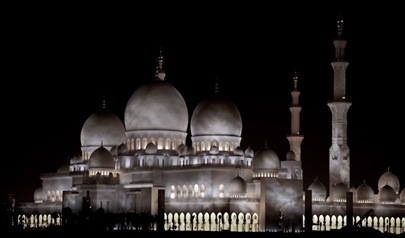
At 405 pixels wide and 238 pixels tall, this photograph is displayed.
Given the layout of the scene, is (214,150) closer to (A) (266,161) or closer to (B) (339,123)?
(A) (266,161)

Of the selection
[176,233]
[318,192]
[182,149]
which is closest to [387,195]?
[318,192]

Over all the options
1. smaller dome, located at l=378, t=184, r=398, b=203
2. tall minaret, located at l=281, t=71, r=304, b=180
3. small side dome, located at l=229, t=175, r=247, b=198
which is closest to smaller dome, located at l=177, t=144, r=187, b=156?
small side dome, located at l=229, t=175, r=247, b=198

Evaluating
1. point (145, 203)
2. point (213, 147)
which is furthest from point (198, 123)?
point (145, 203)

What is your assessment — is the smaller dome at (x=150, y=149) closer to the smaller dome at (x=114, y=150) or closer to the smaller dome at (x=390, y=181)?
the smaller dome at (x=114, y=150)

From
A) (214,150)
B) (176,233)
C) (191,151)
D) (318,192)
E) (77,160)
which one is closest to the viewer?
(176,233)

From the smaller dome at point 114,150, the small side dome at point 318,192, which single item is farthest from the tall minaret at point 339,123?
the smaller dome at point 114,150

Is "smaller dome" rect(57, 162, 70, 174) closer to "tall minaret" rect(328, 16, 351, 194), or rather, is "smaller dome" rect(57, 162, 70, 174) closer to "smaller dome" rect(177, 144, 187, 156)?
"smaller dome" rect(177, 144, 187, 156)
